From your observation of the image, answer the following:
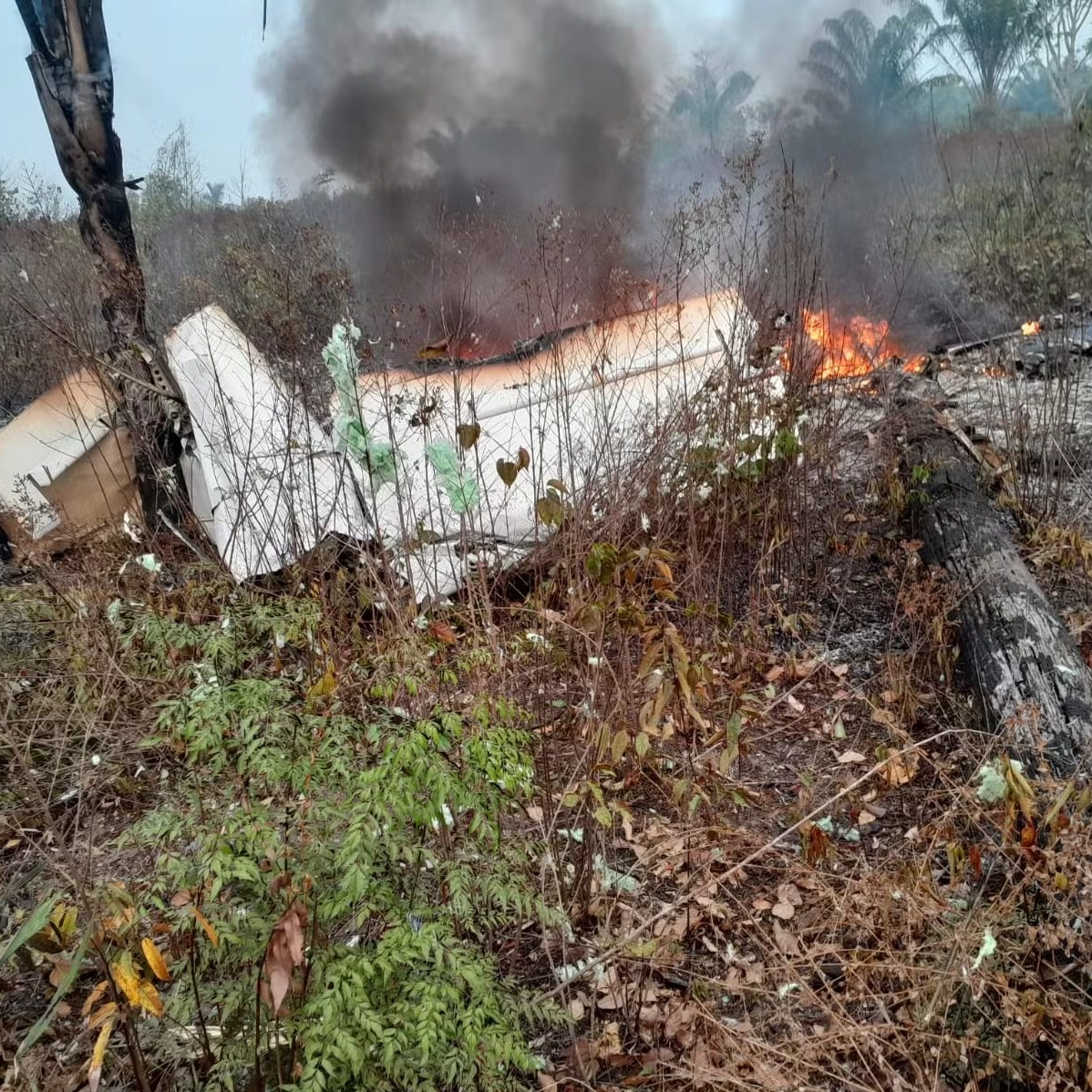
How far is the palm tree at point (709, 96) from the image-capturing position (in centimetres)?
1043

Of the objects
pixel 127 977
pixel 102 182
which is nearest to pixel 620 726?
pixel 127 977

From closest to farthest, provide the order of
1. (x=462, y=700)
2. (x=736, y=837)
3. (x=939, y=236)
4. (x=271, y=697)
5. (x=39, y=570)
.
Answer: (x=271, y=697) < (x=736, y=837) < (x=462, y=700) < (x=39, y=570) < (x=939, y=236)

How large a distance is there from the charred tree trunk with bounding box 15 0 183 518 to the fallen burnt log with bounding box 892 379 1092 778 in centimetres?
452

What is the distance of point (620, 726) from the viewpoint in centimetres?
294

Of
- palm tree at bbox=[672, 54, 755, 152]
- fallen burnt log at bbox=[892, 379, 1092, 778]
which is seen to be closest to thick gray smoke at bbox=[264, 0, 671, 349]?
palm tree at bbox=[672, 54, 755, 152]

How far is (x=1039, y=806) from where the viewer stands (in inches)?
95.3

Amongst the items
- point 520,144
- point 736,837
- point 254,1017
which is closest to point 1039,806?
point 736,837

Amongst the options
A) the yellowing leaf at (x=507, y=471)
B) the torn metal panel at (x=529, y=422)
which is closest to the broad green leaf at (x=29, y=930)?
the yellowing leaf at (x=507, y=471)

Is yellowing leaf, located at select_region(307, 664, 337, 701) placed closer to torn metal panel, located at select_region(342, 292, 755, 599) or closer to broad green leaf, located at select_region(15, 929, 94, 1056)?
torn metal panel, located at select_region(342, 292, 755, 599)

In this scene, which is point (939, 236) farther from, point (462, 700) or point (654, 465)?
point (462, 700)

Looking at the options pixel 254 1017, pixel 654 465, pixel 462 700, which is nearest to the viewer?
pixel 254 1017

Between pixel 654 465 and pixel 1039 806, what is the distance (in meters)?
2.34

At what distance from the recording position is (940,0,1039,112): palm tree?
10.4 meters

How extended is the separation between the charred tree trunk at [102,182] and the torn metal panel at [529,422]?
138cm
